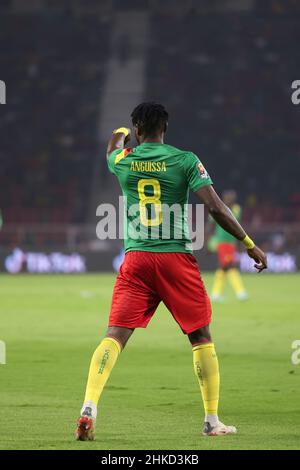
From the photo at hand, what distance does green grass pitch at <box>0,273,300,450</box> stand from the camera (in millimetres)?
7051

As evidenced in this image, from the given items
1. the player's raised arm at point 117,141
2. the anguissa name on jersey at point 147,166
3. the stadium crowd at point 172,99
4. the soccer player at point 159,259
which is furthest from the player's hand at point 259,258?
the stadium crowd at point 172,99

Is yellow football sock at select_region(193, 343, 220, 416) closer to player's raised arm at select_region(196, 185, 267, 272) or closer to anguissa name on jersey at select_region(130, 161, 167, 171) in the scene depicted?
player's raised arm at select_region(196, 185, 267, 272)

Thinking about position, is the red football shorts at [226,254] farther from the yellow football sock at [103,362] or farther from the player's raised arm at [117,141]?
the yellow football sock at [103,362]

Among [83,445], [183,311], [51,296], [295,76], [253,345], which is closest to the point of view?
[83,445]

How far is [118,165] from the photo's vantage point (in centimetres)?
720

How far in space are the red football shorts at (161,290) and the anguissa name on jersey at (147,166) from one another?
1.84ft

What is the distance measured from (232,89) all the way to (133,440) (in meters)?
37.2

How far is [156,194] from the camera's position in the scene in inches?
280

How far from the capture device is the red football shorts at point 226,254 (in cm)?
2175

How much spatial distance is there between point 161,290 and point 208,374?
0.67m

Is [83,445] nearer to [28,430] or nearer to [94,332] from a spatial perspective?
[28,430]

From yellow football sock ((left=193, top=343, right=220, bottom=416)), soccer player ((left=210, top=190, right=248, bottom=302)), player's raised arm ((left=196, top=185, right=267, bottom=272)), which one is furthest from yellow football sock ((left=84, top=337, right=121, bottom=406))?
soccer player ((left=210, top=190, right=248, bottom=302))

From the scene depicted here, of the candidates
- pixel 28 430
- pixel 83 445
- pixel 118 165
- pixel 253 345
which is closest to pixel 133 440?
pixel 83 445

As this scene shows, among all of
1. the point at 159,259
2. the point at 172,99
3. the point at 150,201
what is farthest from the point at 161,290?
the point at 172,99
